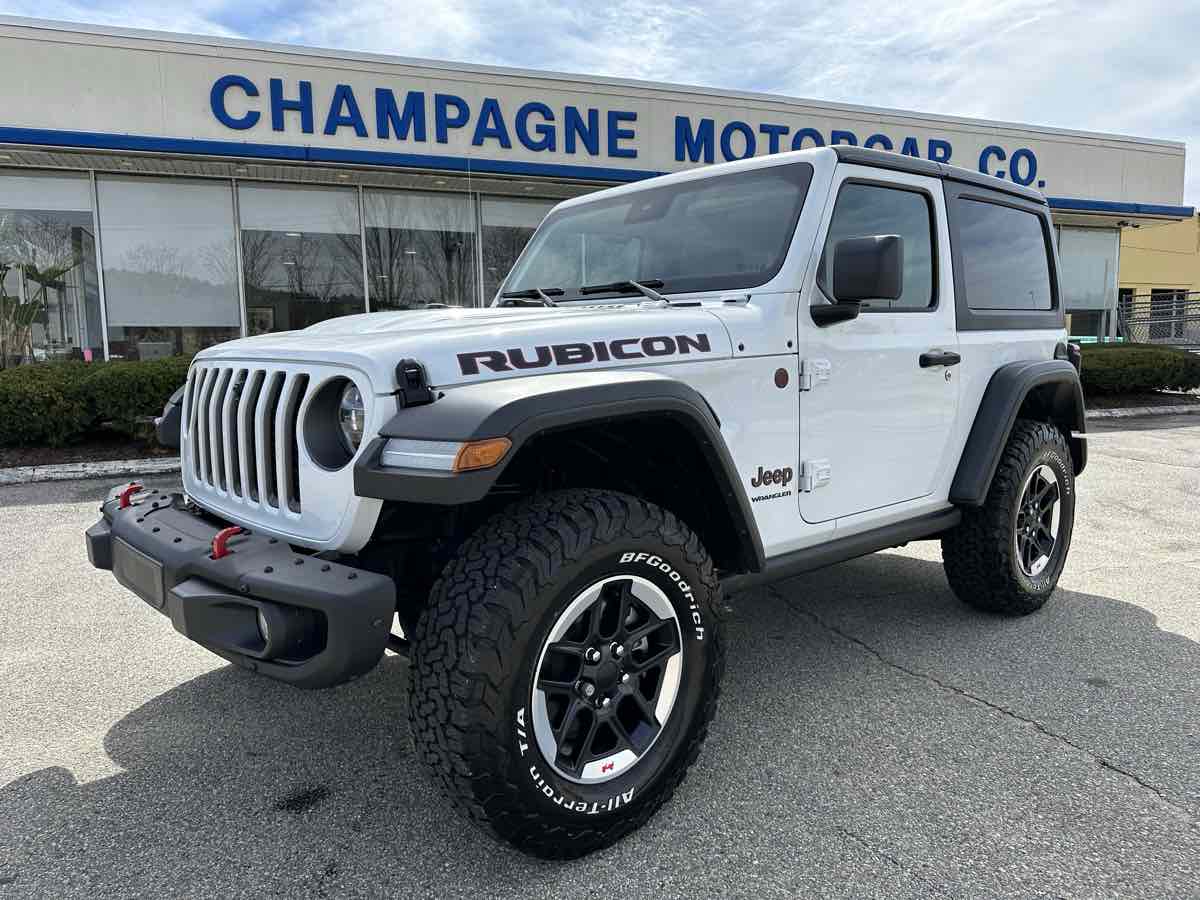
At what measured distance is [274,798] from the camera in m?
2.51

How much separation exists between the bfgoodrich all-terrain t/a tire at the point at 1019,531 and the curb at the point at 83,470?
6.89m

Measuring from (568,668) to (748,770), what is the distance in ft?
2.54

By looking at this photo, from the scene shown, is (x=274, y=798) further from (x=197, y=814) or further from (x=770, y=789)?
(x=770, y=789)

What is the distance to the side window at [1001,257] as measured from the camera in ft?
12.2

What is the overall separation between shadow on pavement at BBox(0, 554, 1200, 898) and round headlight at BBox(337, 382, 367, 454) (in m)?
1.10

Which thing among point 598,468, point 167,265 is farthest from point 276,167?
point 598,468

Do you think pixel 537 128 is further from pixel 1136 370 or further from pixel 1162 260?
pixel 1162 260

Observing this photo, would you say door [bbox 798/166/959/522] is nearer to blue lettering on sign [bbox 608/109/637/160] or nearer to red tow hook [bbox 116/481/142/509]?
red tow hook [bbox 116/481/142/509]

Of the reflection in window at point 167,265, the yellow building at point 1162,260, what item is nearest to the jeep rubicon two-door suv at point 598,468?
the reflection in window at point 167,265

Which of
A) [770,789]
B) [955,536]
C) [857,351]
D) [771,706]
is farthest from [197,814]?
[955,536]

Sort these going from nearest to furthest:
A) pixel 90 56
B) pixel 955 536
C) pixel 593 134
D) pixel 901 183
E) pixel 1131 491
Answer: pixel 901 183, pixel 955 536, pixel 1131 491, pixel 90 56, pixel 593 134

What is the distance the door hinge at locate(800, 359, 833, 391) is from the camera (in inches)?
112

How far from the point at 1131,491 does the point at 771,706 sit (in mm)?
5579

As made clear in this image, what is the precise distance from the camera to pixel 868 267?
264 cm
